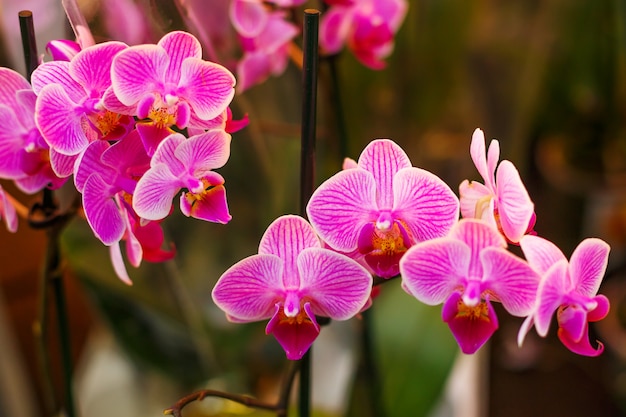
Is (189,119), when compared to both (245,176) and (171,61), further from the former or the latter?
(245,176)

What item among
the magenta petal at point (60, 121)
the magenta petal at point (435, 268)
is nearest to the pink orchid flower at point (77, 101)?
the magenta petal at point (60, 121)

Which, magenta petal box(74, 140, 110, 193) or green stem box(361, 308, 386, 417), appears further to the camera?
green stem box(361, 308, 386, 417)

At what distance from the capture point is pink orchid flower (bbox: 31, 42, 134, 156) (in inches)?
9.8

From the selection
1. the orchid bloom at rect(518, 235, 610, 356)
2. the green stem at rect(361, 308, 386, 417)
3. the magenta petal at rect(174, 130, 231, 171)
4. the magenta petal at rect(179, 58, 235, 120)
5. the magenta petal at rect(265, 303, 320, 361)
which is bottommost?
the green stem at rect(361, 308, 386, 417)

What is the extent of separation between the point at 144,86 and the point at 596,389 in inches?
29.5

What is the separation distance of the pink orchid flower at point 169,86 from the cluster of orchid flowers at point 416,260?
5cm

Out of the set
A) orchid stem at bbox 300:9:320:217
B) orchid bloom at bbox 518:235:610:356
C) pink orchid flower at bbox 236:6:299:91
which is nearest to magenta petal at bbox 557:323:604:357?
orchid bloom at bbox 518:235:610:356

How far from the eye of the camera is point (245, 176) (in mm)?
502

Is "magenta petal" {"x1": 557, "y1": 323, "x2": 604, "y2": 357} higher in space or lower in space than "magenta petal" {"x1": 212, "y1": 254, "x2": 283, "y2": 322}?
lower

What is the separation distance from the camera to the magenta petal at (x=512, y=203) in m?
0.23

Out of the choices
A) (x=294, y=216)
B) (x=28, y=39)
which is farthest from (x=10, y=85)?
(x=294, y=216)

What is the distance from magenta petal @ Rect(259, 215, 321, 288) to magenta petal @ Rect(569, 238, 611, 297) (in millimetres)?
83

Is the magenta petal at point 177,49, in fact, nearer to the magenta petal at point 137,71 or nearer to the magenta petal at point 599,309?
the magenta petal at point 137,71

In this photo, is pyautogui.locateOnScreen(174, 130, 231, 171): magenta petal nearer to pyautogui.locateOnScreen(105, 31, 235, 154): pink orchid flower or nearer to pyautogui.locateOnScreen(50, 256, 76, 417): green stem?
pyautogui.locateOnScreen(105, 31, 235, 154): pink orchid flower
